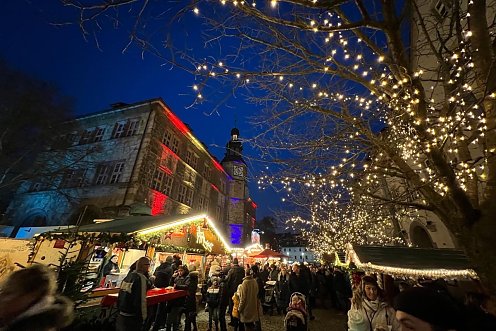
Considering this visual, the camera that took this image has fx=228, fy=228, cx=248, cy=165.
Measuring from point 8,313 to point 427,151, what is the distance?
226 inches

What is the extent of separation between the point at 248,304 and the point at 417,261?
4.87 metres

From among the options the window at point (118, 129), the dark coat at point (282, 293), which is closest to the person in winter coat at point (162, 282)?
the dark coat at point (282, 293)

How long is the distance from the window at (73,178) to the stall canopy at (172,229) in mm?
12506

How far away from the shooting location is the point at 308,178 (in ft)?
19.5

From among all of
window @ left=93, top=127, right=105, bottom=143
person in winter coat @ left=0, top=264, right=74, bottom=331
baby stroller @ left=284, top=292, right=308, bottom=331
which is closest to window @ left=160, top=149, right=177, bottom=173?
window @ left=93, top=127, right=105, bottom=143

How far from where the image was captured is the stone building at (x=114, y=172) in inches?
697

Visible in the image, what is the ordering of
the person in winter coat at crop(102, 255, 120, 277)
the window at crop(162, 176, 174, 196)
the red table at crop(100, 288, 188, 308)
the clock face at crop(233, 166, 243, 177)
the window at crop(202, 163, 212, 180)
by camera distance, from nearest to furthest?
1. the red table at crop(100, 288, 188, 308)
2. the person in winter coat at crop(102, 255, 120, 277)
3. the window at crop(162, 176, 174, 196)
4. the window at crop(202, 163, 212, 180)
5. the clock face at crop(233, 166, 243, 177)

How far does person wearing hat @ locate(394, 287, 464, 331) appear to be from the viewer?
1593 millimetres

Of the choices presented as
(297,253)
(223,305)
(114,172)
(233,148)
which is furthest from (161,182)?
(297,253)

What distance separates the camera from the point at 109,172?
61.7 ft

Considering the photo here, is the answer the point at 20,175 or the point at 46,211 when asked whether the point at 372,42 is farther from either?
the point at 46,211

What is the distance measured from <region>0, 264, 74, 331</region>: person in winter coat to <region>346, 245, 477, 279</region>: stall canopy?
22.2 feet

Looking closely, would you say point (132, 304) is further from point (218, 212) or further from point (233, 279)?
point (218, 212)

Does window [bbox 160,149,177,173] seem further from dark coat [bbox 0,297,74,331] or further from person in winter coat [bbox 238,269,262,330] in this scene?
dark coat [bbox 0,297,74,331]
